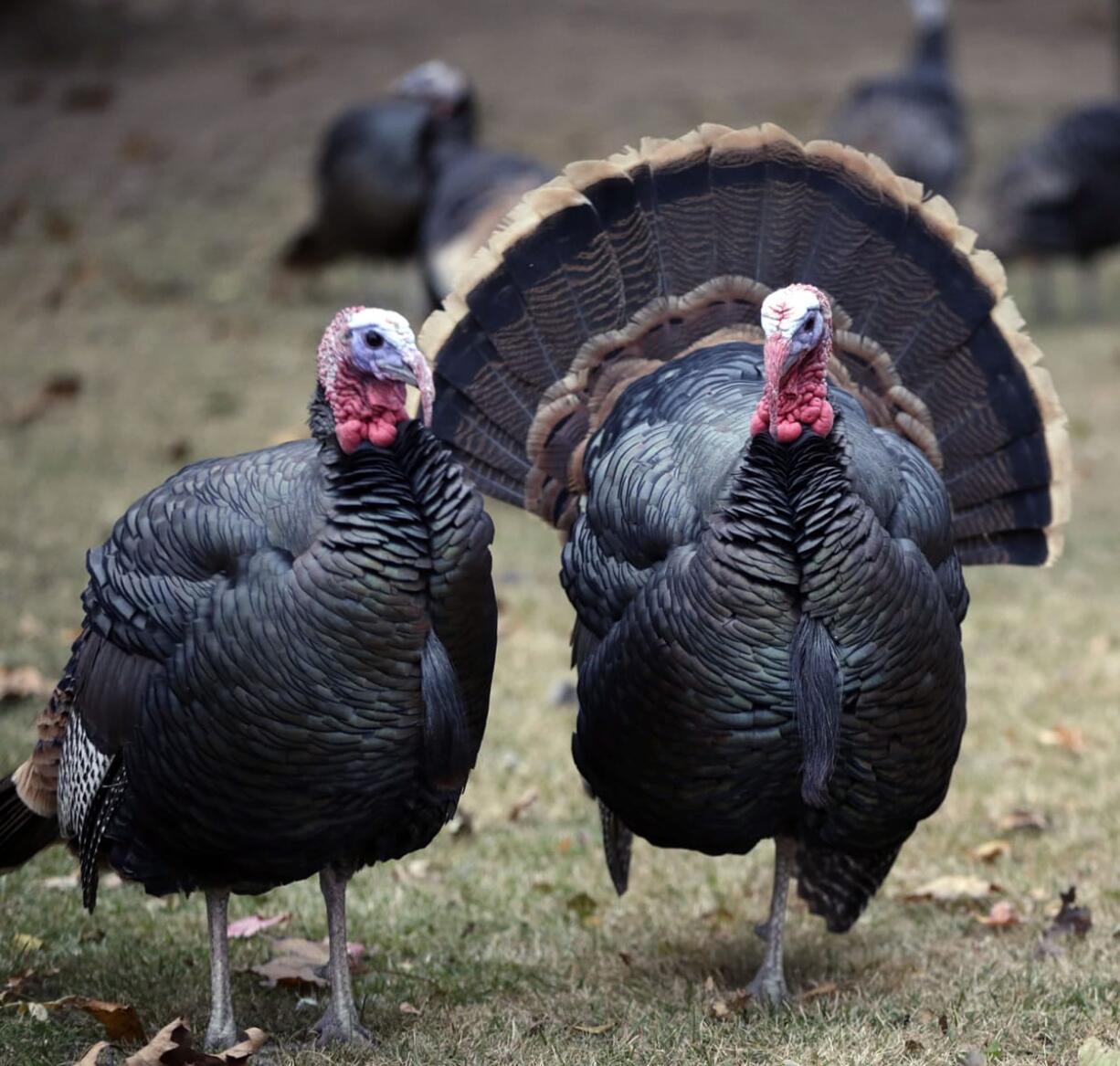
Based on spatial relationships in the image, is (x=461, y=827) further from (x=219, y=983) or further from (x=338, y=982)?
(x=219, y=983)

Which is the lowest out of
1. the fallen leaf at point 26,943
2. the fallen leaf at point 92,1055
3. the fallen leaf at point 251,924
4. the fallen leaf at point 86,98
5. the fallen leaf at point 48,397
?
the fallen leaf at point 251,924

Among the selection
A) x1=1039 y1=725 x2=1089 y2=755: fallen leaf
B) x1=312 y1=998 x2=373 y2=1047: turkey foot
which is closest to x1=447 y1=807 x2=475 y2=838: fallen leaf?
x1=312 y1=998 x2=373 y2=1047: turkey foot

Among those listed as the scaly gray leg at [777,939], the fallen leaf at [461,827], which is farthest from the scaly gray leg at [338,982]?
the fallen leaf at [461,827]

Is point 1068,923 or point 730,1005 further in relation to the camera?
point 1068,923

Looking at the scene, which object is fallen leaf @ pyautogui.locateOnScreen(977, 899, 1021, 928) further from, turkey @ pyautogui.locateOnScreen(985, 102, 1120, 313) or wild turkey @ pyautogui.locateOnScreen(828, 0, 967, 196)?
turkey @ pyautogui.locateOnScreen(985, 102, 1120, 313)

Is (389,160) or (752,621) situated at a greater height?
(389,160)

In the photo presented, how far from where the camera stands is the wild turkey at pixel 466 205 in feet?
26.8

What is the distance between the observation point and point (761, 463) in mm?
3146

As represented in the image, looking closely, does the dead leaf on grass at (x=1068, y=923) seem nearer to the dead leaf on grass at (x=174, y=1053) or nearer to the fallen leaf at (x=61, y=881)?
the dead leaf on grass at (x=174, y=1053)

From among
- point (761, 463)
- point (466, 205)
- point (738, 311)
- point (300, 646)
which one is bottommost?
point (300, 646)

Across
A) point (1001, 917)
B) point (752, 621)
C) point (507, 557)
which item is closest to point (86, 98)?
point (507, 557)

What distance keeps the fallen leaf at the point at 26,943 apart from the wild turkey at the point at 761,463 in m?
1.27

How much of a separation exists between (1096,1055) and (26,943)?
223 cm

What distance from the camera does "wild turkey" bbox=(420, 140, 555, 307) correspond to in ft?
26.8
